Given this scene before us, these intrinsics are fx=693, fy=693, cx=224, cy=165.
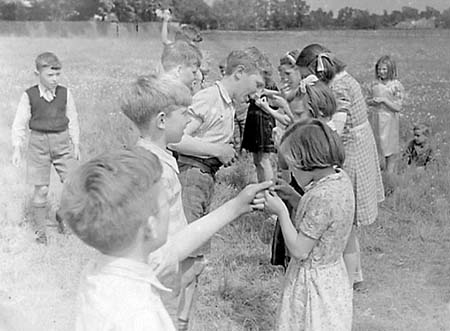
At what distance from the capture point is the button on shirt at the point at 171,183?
2017 mm

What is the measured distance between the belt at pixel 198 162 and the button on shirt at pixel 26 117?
143 centimetres

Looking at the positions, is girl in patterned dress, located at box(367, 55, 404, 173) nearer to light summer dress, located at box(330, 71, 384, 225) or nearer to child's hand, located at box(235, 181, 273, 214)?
light summer dress, located at box(330, 71, 384, 225)

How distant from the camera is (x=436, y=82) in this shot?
561 cm

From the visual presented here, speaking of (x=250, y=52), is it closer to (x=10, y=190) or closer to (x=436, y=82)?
(x=10, y=190)

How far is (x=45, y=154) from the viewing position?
3832 mm

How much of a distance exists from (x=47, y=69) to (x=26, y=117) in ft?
0.94

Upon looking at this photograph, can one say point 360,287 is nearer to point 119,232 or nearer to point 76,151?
point 76,151

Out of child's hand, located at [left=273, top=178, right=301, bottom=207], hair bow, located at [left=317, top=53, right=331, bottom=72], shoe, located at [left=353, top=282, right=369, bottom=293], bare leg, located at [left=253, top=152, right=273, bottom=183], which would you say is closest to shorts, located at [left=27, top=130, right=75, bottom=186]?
bare leg, located at [left=253, top=152, right=273, bottom=183]

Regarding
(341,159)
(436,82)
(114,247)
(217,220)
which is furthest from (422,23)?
(114,247)

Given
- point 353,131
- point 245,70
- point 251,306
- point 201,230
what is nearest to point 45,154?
point 251,306

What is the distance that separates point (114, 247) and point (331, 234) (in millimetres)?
934

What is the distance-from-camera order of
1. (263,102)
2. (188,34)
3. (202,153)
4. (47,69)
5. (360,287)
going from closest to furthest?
(202,153)
(360,287)
(263,102)
(47,69)
(188,34)

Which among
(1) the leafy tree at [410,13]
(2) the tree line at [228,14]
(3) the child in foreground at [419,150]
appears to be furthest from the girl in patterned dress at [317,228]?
(1) the leafy tree at [410,13]

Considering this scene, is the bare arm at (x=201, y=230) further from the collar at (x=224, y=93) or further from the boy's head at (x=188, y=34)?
the boy's head at (x=188, y=34)
